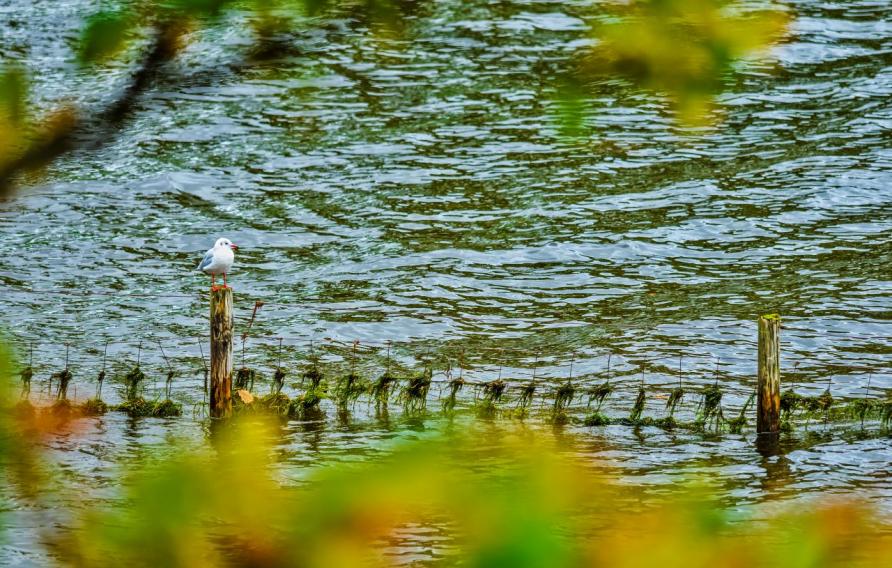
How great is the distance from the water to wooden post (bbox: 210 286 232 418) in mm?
514

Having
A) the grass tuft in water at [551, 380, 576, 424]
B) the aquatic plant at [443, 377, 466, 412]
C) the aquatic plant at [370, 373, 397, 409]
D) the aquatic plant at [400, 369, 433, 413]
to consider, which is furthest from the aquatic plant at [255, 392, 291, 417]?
the grass tuft in water at [551, 380, 576, 424]

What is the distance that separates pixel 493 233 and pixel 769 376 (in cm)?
987

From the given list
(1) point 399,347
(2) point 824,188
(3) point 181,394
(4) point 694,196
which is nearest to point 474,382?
(1) point 399,347

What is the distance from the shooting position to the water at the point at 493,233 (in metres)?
16.7

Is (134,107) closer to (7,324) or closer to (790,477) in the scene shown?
(790,477)

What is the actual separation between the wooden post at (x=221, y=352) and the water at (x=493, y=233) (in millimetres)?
514

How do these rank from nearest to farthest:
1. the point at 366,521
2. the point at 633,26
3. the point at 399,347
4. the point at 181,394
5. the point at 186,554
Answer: the point at 366,521
the point at 186,554
the point at 633,26
the point at 181,394
the point at 399,347

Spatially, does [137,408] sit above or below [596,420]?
above

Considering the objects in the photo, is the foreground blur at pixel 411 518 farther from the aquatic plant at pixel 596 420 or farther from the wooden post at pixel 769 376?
the aquatic plant at pixel 596 420

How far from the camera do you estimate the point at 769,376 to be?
13562mm

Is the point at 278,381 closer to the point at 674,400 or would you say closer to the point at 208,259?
the point at 208,259

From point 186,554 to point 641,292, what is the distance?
19107mm

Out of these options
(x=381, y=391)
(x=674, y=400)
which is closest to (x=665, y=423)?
(x=674, y=400)

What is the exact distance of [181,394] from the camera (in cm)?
1593
